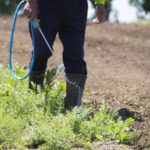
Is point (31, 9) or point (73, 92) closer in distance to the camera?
point (31, 9)

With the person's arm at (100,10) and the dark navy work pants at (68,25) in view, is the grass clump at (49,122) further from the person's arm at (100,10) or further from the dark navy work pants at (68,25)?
the person's arm at (100,10)

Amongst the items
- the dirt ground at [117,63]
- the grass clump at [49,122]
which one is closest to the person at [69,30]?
the grass clump at [49,122]

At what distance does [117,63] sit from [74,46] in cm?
391

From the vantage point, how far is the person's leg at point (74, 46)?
6.45 meters

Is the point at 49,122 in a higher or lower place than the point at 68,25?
lower

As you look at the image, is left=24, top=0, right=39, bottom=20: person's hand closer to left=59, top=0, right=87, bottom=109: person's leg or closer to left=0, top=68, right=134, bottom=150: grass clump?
left=59, top=0, right=87, bottom=109: person's leg

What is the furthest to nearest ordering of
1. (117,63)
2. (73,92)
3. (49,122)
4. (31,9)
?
(117,63) < (73,92) < (31,9) < (49,122)

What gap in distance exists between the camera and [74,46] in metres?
6.45

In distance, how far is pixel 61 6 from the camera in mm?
6477

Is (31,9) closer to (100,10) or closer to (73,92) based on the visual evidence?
(100,10)

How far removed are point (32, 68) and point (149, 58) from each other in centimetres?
463

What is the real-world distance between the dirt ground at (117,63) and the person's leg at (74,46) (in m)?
0.51

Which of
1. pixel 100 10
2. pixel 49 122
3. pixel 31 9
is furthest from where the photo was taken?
pixel 100 10

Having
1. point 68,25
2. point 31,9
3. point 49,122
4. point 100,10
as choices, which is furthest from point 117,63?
point 49,122
